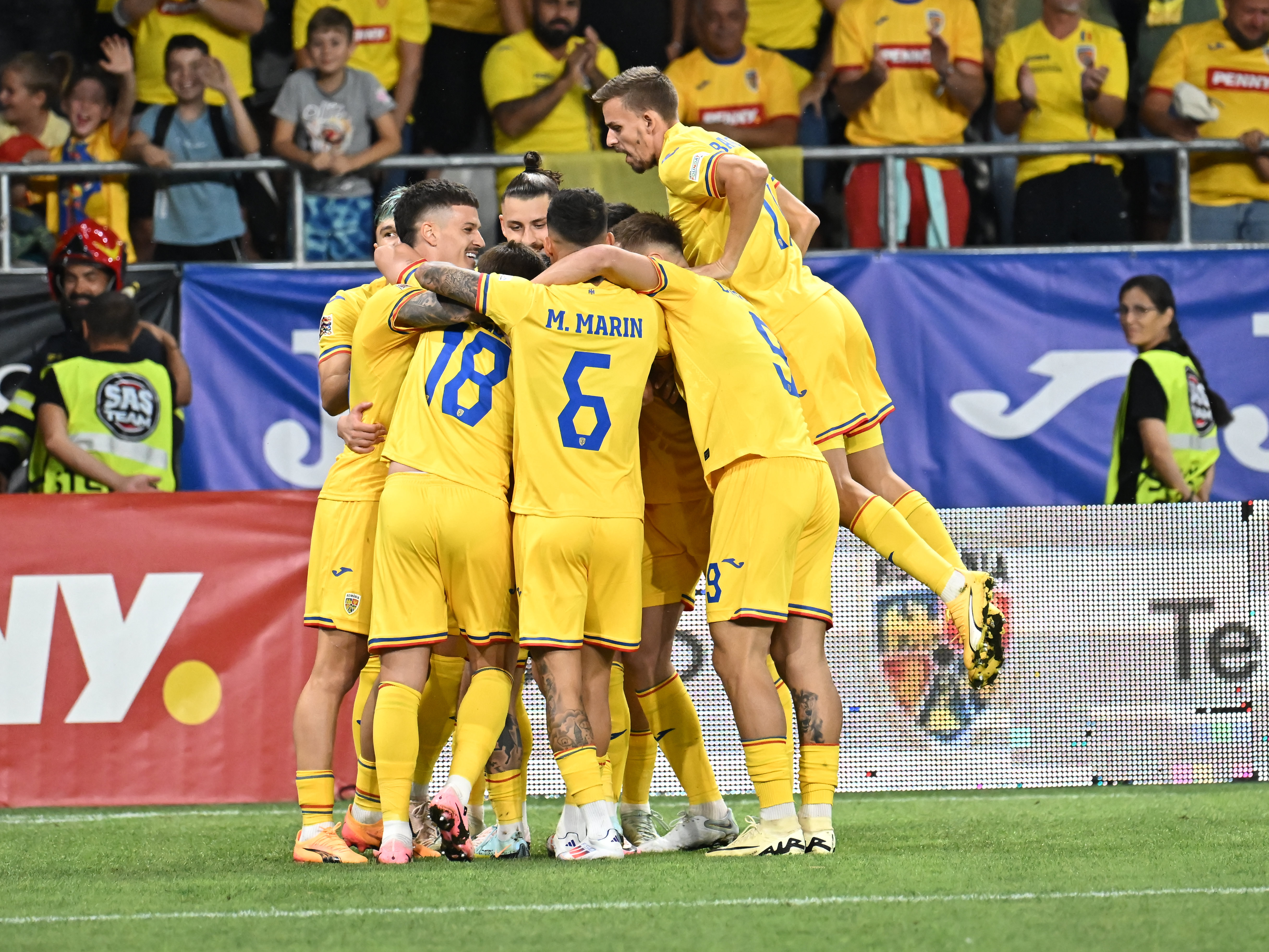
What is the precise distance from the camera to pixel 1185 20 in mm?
11062

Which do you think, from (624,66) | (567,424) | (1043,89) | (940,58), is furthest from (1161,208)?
(567,424)

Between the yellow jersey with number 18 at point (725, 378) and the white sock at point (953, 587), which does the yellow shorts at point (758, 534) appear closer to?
the yellow jersey with number 18 at point (725, 378)

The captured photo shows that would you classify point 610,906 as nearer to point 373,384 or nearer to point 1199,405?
point 373,384

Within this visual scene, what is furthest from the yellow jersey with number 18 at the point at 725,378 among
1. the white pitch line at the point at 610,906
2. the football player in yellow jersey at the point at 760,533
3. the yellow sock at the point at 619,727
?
the white pitch line at the point at 610,906

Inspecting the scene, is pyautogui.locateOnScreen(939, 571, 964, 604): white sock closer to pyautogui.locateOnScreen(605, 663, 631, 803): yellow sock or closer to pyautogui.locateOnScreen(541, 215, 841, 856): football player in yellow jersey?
pyautogui.locateOnScreen(541, 215, 841, 856): football player in yellow jersey

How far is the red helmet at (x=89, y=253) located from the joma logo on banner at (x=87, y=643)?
7.11ft

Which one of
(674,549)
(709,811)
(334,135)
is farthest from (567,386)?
(334,135)

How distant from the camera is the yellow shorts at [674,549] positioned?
603 centimetres

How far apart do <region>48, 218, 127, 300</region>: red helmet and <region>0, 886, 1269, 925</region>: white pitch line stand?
→ 5597 millimetres

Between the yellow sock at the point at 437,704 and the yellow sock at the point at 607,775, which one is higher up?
the yellow sock at the point at 437,704

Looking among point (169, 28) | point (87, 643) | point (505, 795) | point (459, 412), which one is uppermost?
point (169, 28)

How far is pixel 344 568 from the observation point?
19.1 feet

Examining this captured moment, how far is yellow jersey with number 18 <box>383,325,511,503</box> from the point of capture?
5.54m

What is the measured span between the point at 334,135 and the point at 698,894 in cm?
676
